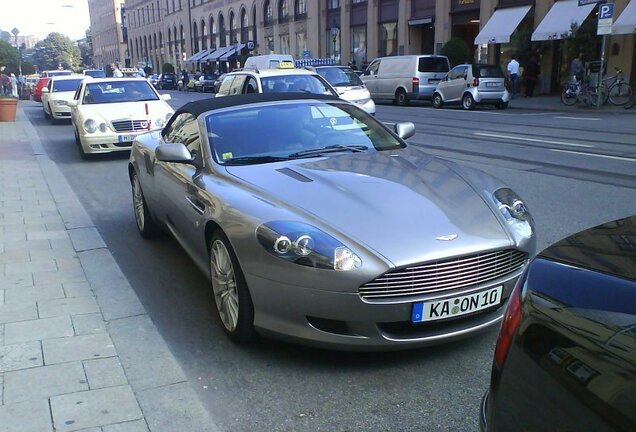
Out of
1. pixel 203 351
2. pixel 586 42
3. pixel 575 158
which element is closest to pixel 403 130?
pixel 203 351

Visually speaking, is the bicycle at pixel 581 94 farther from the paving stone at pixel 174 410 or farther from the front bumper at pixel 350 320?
the paving stone at pixel 174 410

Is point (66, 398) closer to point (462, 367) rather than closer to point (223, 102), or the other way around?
point (462, 367)

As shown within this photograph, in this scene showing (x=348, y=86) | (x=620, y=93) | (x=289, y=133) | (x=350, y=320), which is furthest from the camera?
(x=620, y=93)

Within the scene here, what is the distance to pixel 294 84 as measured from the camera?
43.5 feet

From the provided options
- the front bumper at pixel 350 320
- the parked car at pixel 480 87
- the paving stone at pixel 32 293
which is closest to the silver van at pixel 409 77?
the parked car at pixel 480 87

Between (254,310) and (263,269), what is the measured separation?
305 mm

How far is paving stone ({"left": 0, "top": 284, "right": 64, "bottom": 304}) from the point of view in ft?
14.7

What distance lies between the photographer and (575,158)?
10070 mm

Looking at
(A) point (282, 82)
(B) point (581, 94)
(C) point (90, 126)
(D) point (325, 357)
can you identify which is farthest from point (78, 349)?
(B) point (581, 94)

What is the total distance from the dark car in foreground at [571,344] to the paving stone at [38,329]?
9.61 ft

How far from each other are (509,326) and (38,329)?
323cm

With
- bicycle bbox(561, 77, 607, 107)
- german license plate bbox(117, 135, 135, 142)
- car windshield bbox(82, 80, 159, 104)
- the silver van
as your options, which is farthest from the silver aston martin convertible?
the silver van

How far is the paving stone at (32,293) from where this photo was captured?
14.7ft

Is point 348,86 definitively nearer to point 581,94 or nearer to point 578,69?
point 581,94
